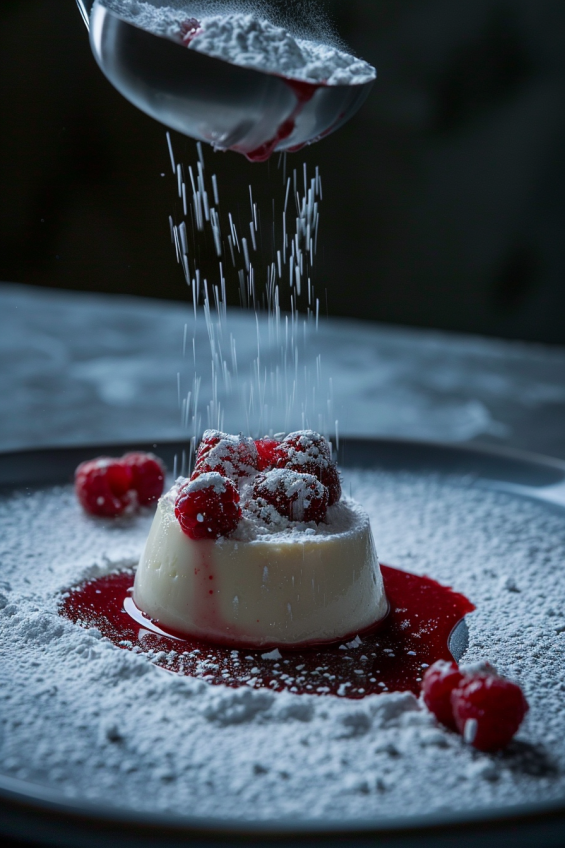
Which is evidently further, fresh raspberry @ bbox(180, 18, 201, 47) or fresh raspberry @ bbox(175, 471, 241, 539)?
fresh raspberry @ bbox(175, 471, 241, 539)

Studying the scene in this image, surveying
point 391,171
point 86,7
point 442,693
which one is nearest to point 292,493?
point 442,693

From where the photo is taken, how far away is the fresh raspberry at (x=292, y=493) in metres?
1.63

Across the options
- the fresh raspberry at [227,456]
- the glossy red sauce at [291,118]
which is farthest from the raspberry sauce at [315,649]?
the glossy red sauce at [291,118]

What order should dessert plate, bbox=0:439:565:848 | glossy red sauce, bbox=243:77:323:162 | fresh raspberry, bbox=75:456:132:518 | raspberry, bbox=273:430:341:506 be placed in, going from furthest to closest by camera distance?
fresh raspberry, bbox=75:456:132:518 → raspberry, bbox=273:430:341:506 → glossy red sauce, bbox=243:77:323:162 → dessert plate, bbox=0:439:565:848

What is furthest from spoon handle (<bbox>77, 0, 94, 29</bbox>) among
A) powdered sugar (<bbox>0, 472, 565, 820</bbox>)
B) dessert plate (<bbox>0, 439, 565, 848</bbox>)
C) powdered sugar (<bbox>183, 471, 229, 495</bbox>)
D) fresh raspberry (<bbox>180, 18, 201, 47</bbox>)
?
dessert plate (<bbox>0, 439, 565, 848</bbox>)

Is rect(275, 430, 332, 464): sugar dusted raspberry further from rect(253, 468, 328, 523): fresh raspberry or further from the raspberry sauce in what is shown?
the raspberry sauce

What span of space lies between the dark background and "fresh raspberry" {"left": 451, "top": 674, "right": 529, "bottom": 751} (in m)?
2.86

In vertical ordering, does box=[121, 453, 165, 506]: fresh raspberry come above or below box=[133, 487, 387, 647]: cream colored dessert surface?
below

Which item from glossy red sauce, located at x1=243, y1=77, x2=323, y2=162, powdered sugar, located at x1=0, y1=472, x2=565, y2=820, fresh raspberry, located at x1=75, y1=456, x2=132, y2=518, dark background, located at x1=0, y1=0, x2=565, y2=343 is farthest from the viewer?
dark background, located at x1=0, y1=0, x2=565, y2=343

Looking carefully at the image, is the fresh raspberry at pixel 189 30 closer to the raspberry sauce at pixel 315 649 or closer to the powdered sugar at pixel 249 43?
the powdered sugar at pixel 249 43

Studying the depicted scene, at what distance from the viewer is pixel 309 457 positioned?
1.67 meters

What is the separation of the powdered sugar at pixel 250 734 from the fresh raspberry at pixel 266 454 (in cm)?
44

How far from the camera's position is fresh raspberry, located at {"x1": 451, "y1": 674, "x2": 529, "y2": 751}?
1.18m

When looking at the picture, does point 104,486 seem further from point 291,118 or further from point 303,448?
point 291,118
